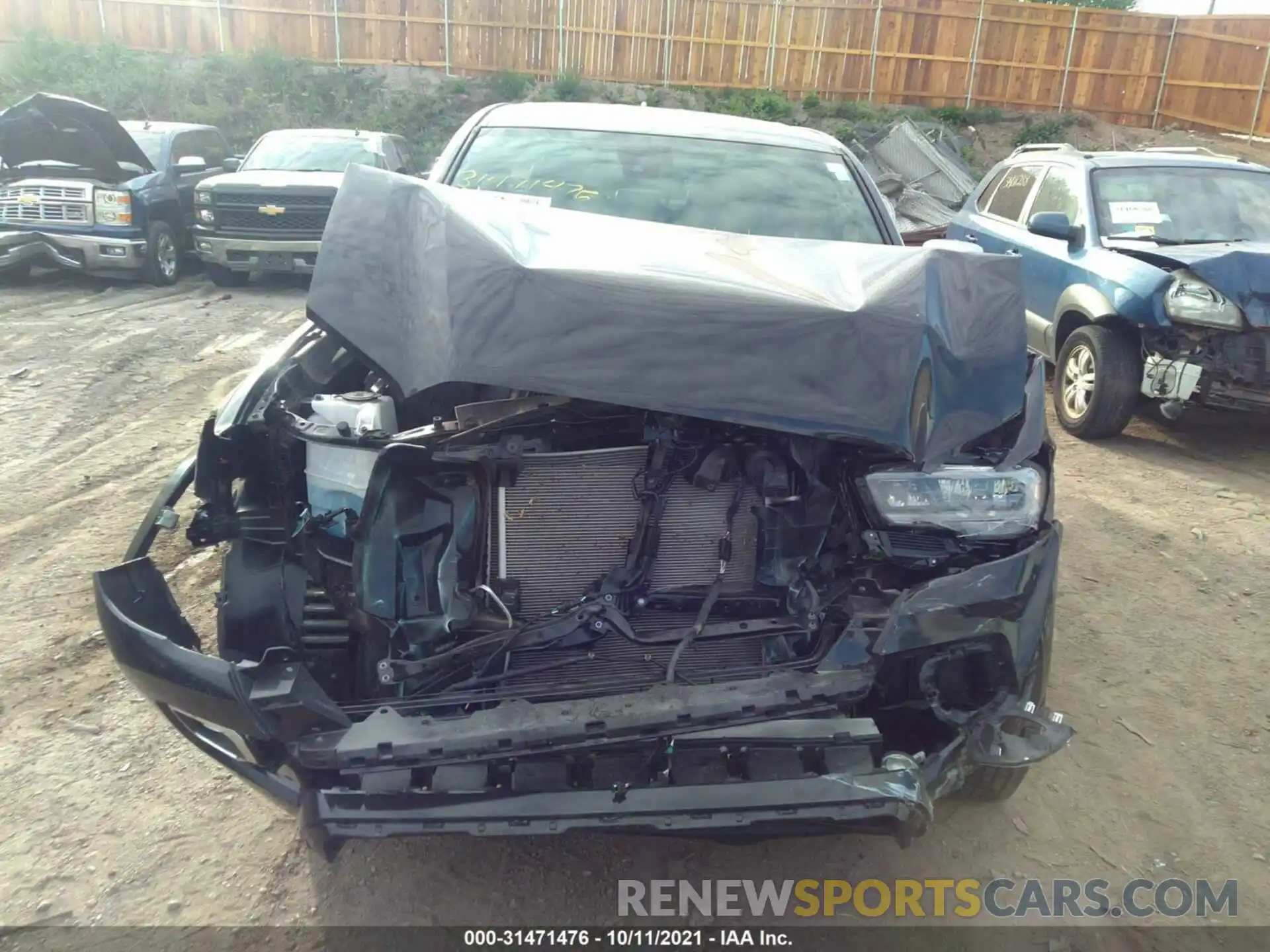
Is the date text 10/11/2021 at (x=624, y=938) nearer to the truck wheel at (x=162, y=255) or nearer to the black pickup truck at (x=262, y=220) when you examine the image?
the black pickup truck at (x=262, y=220)

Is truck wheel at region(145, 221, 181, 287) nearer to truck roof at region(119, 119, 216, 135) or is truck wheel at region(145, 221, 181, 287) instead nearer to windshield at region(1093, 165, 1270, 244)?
truck roof at region(119, 119, 216, 135)

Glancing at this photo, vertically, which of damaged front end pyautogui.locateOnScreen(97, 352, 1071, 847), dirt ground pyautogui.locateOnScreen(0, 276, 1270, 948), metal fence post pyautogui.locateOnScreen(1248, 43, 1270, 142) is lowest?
A: dirt ground pyautogui.locateOnScreen(0, 276, 1270, 948)

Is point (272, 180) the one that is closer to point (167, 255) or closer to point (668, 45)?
point (167, 255)

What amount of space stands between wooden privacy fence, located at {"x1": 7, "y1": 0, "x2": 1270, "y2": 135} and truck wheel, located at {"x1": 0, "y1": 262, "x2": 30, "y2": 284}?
1254 cm

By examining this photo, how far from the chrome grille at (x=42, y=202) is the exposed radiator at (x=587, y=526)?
30.0ft

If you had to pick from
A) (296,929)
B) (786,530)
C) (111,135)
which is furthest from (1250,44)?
(296,929)

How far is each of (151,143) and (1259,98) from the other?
2188 centimetres

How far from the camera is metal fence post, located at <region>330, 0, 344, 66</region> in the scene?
20.2 m

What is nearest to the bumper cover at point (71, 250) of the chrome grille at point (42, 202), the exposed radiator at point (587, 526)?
→ the chrome grille at point (42, 202)

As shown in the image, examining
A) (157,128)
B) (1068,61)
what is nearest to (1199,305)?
(157,128)

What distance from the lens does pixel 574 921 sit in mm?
2336

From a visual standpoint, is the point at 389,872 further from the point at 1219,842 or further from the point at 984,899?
the point at 1219,842

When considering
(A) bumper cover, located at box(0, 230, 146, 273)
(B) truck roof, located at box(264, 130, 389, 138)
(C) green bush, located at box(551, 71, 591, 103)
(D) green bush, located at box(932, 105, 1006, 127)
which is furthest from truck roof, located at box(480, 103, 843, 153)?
→ (D) green bush, located at box(932, 105, 1006, 127)

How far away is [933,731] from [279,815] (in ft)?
5.97
